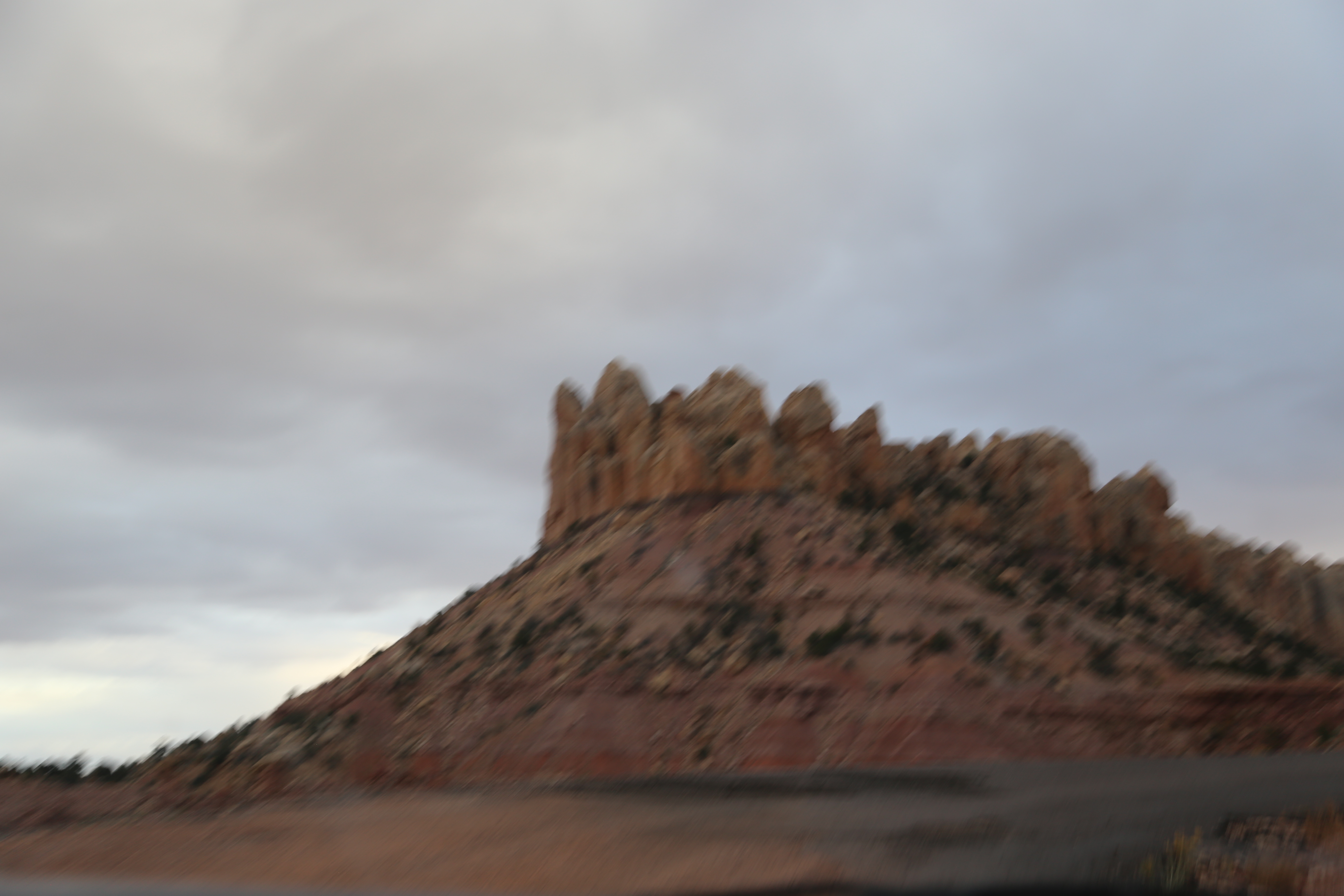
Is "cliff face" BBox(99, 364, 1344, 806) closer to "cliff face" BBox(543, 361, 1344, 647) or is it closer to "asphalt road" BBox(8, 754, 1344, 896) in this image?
"cliff face" BBox(543, 361, 1344, 647)

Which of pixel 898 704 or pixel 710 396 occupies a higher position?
pixel 710 396

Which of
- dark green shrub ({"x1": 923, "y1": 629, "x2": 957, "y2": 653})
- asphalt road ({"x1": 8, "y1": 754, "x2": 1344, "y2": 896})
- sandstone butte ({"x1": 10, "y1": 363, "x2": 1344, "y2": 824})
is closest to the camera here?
asphalt road ({"x1": 8, "y1": 754, "x2": 1344, "y2": 896})

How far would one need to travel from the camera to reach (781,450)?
55656 millimetres

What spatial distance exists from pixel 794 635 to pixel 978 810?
18.0m

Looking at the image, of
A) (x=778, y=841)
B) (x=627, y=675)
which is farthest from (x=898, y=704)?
(x=778, y=841)

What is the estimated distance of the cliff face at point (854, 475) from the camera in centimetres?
5481

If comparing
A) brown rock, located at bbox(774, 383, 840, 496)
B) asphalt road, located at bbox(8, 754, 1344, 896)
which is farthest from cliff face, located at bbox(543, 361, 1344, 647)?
asphalt road, located at bbox(8, 754, 1344, 896)

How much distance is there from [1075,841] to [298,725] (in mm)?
34385

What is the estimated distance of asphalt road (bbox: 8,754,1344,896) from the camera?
61.9ft

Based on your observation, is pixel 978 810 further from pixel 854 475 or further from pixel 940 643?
pixel 854 475

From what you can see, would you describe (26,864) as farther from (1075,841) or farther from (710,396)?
(710,396)

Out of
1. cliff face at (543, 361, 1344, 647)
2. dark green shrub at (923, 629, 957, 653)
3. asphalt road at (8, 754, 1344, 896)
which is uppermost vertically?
cliff face at (543, 361, 1344, 647)

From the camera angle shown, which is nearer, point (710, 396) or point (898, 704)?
point (898, 704)

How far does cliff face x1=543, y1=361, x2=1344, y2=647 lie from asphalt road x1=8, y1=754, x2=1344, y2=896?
72.4 feet
